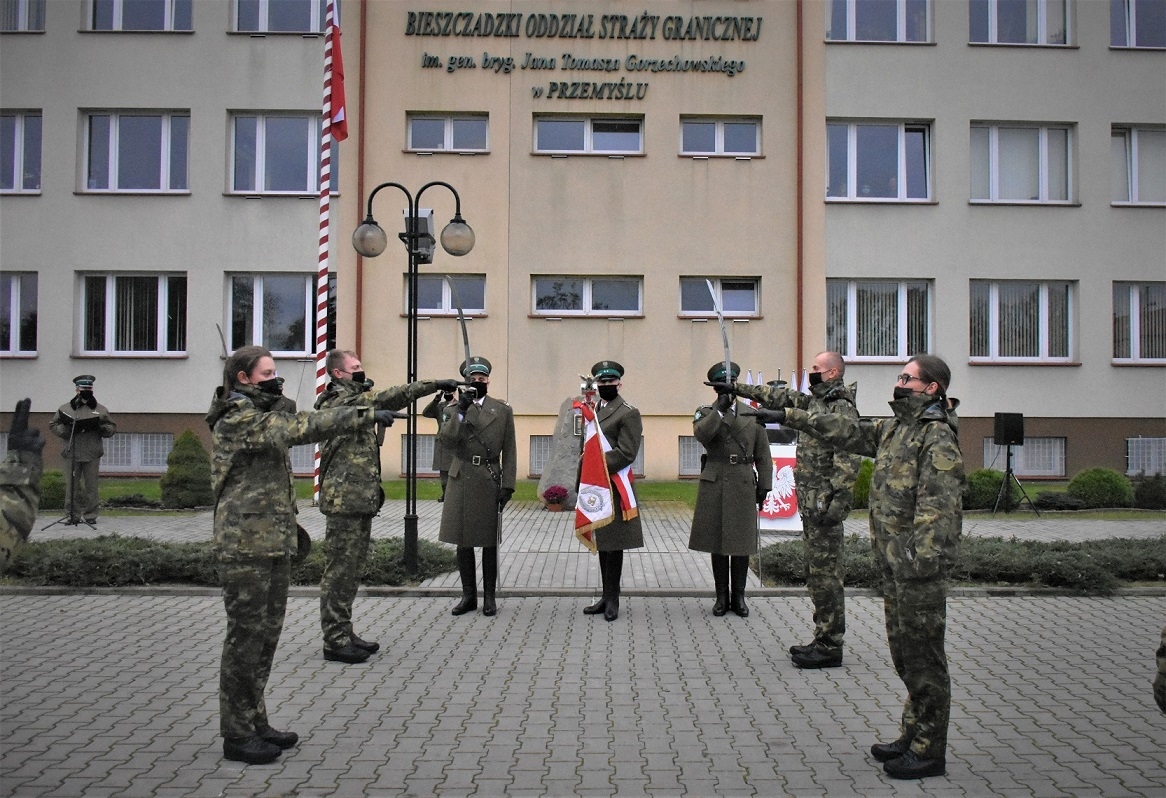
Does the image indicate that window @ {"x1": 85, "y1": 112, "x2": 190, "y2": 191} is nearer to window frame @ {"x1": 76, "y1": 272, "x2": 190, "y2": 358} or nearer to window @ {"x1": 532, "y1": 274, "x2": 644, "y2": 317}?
window frame @ {"x1": 76, "y1": 272, "x2": 190, "y2": 358}

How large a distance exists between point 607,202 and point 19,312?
1332 centimetres

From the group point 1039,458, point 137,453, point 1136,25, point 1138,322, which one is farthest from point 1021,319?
point 137,453

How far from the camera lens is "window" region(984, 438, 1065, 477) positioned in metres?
21.1

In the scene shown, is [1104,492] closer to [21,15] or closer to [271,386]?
[271,386]

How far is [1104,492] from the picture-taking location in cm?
1723

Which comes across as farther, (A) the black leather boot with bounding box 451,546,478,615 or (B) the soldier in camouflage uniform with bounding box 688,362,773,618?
(A) the black leather boot with bounding box 451,546,478,615

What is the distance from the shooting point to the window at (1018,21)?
21516mm

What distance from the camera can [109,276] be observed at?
2119cm

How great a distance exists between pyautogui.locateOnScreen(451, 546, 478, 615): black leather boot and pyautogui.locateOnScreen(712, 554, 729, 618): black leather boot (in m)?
2.24

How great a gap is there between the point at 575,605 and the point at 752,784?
4.69 m

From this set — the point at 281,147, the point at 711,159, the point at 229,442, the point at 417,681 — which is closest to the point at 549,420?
the point at 711,159

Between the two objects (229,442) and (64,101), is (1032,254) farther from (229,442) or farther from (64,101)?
(64,101)

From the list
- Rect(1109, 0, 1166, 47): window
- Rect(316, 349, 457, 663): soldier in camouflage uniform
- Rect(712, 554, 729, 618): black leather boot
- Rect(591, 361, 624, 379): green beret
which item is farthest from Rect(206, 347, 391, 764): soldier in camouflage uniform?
Rect(1109, 0, 1166, 47): window

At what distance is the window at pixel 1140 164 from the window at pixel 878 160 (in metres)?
4.49
